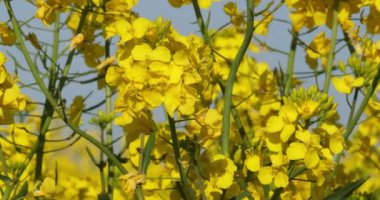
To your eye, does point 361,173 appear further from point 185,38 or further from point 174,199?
point 185,38

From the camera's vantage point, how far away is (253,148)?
65.1 inches

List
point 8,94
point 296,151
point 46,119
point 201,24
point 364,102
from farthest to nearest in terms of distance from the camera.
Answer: point 46,119 → point 201,24 → point 364,102 → point 8,94 → point 296,151

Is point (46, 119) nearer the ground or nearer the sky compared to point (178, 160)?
nearer the sky

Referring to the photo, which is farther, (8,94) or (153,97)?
(8,94)

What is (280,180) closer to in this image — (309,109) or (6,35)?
(309,109)

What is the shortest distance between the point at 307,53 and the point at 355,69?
394 mm

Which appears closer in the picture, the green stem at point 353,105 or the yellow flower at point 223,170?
the yellow flower at point 223,170

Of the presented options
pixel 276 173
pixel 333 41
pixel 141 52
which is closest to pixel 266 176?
pixel 276 173

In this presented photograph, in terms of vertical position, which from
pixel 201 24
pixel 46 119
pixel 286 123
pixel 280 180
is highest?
pixel 201 24

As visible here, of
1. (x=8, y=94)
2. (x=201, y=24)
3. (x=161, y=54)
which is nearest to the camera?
(x=161, y=54)

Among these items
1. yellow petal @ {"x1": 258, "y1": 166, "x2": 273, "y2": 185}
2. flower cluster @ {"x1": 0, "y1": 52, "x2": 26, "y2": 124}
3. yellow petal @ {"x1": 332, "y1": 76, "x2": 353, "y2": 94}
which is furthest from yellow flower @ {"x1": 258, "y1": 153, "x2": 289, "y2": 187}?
flower cluster @ {"x1": 0, "y1": 52, "x2": 26, "y2": 124}

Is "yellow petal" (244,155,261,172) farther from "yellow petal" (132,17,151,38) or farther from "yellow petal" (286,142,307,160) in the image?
"yellow petal" (132,17,151,38)

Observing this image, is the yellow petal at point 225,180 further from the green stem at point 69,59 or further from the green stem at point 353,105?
→ the green stem at point 69,59

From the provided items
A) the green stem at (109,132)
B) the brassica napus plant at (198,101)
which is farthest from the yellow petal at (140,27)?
the green stem at (109,132)
